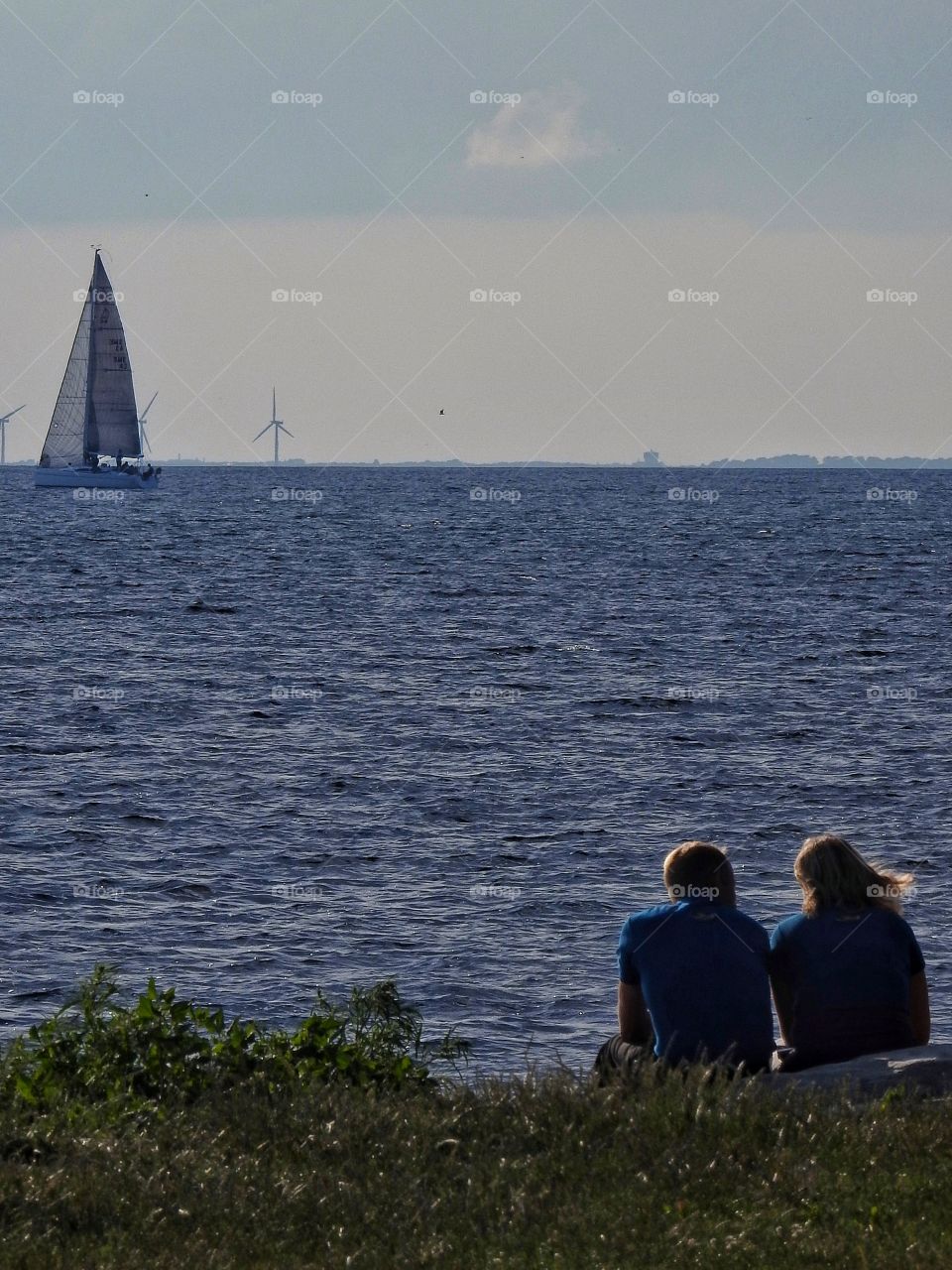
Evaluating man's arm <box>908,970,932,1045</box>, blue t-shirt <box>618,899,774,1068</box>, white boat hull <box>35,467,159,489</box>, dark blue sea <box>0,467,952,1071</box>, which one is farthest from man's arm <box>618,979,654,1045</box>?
white boat hull <box>35,467,159,489</box>

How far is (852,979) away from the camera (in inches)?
325

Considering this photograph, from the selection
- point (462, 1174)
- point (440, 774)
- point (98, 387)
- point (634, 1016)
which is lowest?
point (462, 1174)

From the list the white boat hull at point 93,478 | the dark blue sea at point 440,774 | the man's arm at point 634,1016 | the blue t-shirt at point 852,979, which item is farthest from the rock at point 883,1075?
the white boat hull at point 93,478

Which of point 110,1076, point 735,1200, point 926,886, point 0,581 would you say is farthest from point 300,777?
point 0,581

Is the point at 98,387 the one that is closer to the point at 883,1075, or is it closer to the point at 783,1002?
the point at 783,1002

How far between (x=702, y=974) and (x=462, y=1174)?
1.93 meters

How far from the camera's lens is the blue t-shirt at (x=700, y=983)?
8.02 metres

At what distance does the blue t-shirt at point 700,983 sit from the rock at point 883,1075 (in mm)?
274

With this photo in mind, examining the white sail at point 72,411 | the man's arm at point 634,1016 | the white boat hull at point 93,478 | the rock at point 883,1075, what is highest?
the white sail at point 72,411

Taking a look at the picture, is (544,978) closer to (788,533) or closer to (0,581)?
(0,581)

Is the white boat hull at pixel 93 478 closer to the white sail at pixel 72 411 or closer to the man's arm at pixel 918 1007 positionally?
the white sail at pixel 72 411

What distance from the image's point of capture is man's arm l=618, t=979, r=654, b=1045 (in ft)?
27.2

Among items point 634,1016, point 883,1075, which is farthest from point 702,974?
point 883,1075

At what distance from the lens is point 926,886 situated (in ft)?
63.4
